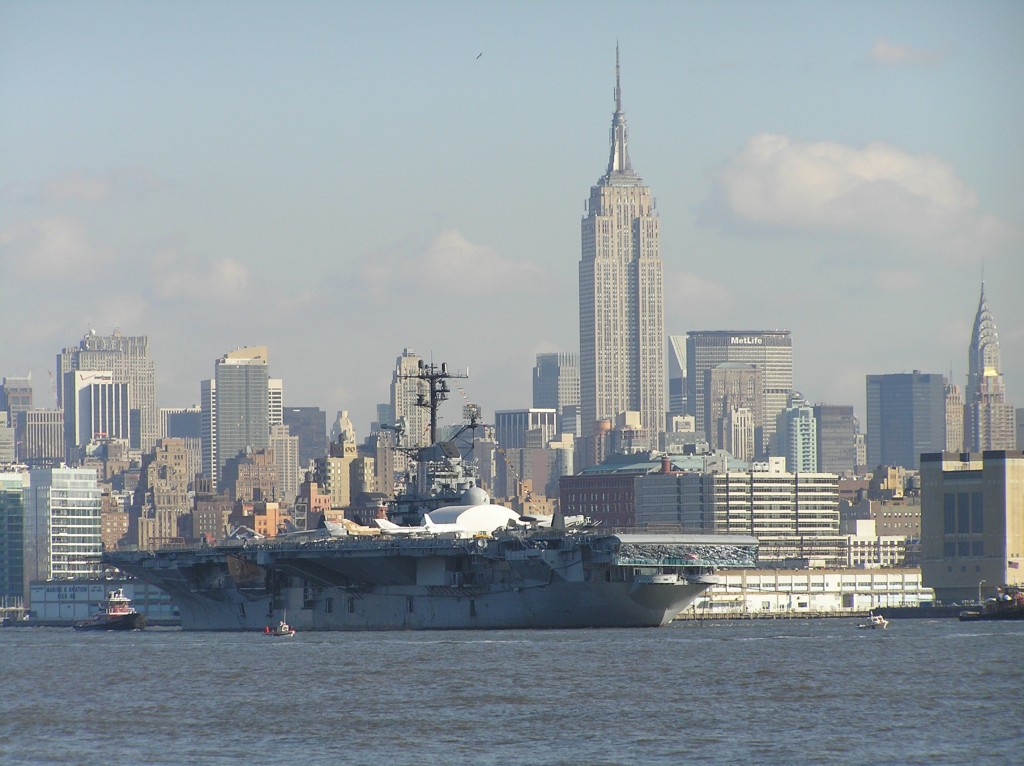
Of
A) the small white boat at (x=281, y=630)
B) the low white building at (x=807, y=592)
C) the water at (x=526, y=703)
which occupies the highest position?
the water at (x=526, y=703)

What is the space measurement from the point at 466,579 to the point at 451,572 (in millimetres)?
633

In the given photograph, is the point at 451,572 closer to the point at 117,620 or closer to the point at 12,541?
the point at 117,620

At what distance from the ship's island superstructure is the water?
3057mm

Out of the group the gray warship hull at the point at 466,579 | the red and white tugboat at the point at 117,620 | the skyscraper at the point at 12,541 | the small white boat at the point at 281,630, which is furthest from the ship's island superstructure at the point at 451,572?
the skyscraper at the point at 12,541

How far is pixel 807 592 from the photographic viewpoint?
134 meters

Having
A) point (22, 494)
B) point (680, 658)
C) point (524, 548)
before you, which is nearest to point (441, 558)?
point (524, 548)

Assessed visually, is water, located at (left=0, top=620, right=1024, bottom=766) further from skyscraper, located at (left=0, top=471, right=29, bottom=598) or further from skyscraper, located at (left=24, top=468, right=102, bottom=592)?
skyscraper, located at (left=0, top=471, right=29, bottom=598)

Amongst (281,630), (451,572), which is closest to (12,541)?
(281,630)

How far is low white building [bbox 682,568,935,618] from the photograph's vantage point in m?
127

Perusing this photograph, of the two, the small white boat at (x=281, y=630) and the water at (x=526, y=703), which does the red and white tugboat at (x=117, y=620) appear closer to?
the small white boat at (x=281, y=630)

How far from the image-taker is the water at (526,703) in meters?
40.6

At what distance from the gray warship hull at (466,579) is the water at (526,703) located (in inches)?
116

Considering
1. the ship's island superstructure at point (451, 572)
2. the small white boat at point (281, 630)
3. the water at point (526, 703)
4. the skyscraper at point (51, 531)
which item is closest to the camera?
the water at point (526, 703)

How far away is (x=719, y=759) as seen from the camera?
3900cm
